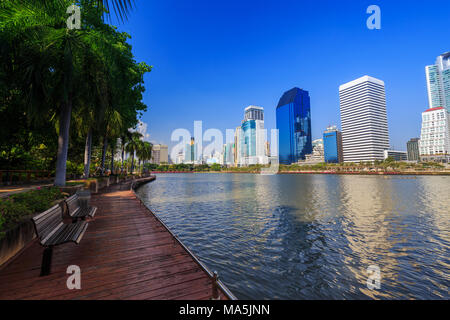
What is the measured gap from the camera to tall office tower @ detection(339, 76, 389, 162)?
183 m

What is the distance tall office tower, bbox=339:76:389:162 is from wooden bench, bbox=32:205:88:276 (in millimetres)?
218668

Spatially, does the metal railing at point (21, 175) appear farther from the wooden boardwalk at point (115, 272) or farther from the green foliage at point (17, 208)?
the wooden boardwalk at point (115, 272)

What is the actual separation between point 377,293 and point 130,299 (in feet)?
22.1

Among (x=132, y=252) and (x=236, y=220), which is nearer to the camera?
(x=132, y=252)

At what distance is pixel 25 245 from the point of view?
600 centimetres

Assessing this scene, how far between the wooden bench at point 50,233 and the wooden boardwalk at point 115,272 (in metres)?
0.42

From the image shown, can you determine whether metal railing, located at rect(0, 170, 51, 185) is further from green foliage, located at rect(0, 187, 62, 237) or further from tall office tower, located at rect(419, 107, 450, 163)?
tall office tower, located at rect(419, 107, 450, 163)

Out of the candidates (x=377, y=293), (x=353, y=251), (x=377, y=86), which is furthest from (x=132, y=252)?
(x=377, y=86)

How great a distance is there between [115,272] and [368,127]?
9060 inches

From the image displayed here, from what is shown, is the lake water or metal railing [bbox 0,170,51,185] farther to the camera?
metal railing [bbox 0,170,51,185]

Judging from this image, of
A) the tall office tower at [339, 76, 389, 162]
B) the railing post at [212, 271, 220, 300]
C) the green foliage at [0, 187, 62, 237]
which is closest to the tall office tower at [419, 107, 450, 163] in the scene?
the tall office tower at [339, 76, 389, 162]

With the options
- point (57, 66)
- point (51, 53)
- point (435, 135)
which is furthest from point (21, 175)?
point (435, 135)

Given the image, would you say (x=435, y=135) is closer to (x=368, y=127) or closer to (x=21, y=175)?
(x=368, y=127)

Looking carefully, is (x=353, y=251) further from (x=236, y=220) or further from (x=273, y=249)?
(x=236, y=220)
